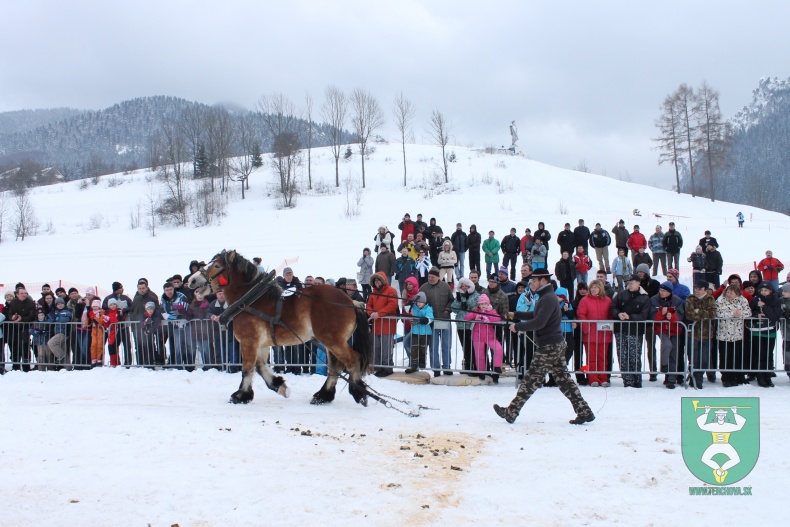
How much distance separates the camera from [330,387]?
8719 millimetres

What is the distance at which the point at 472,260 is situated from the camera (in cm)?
1998

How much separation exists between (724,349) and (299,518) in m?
8.26

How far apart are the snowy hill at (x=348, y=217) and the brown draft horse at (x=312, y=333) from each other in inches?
529

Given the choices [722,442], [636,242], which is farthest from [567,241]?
[722,442]

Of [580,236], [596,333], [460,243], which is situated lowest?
[596,333]

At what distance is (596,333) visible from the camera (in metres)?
10.2

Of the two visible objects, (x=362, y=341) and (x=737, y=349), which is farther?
(x=737, y=349)

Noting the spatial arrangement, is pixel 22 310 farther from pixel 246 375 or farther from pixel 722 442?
pixel 722 442

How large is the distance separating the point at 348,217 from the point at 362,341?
31.4 metres

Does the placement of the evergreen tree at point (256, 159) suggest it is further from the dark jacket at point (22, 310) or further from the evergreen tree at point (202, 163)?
the dark jacket at point (22, 310)

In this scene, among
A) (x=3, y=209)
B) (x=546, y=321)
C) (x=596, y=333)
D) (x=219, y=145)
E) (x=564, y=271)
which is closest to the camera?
(x=546, y=321)

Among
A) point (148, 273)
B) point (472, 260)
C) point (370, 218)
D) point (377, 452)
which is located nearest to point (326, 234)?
point (370, 218)

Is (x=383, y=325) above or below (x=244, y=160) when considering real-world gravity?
below

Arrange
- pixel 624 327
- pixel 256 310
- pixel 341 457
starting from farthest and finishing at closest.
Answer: pixel 624 327 → pixel 256 310 → pixel 341 457
